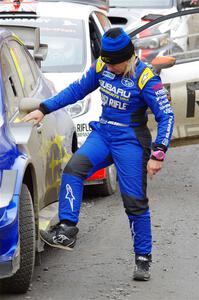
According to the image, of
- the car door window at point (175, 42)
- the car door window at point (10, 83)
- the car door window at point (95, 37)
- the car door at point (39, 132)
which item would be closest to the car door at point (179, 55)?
the car door window at point (175, 42)

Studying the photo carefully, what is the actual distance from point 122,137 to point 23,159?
35.9 inches

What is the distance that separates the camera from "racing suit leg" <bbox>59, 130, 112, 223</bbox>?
23.4ft

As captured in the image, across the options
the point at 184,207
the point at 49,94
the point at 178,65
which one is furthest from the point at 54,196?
the point at 178,65

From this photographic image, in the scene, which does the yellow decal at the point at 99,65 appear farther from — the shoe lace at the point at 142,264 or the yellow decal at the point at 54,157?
the shoe lace at the point at 142,264

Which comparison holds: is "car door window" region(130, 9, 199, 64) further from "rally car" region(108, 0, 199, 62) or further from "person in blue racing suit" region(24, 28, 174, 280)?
"person in blue racing suit" region(24, 28, 174, 280)

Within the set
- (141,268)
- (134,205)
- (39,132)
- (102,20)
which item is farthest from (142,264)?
(102,20)

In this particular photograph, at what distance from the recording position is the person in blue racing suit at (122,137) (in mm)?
7133

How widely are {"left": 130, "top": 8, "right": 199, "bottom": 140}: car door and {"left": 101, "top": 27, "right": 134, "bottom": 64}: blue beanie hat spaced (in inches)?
136

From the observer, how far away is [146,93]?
716 cm

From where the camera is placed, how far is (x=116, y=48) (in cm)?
709

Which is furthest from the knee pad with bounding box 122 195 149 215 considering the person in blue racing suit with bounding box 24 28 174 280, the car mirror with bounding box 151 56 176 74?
the car mirror with bounding box 151 56 176 74

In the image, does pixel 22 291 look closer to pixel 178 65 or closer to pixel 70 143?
pixel 70 143

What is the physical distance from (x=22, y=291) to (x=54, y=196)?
48.1 inches

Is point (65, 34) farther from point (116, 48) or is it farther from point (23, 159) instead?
point (23, 159)
